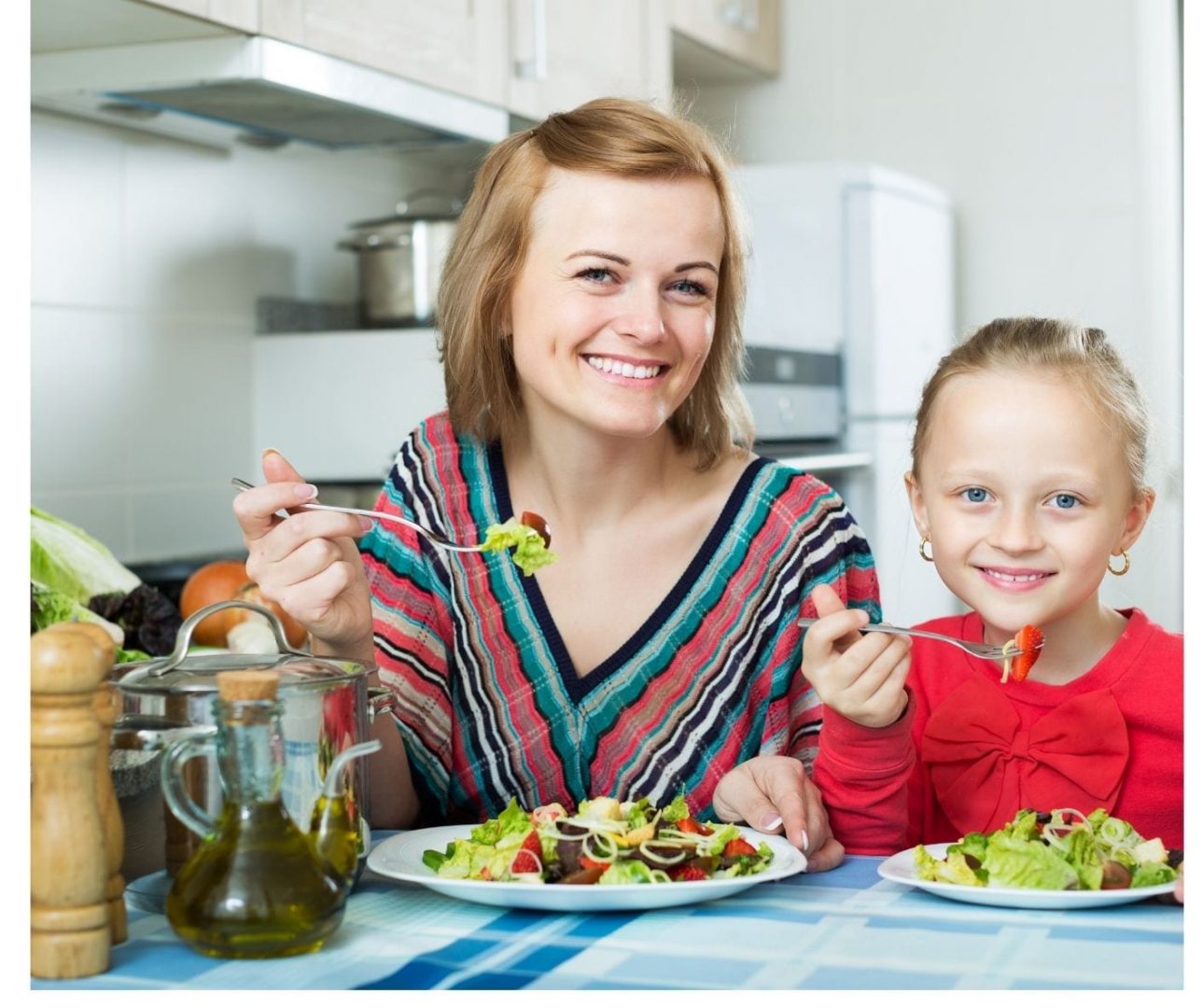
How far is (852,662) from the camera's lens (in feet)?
3.52

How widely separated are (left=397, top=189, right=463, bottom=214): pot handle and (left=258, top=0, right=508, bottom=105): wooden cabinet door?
332 millimetres

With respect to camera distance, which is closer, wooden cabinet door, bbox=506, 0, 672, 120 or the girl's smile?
the girl's smile

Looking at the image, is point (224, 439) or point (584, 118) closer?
point (584, 118)

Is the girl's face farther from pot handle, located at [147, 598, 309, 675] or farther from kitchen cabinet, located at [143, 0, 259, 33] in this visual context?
kitchen cabinet, located at [143, 0, 259, 33]

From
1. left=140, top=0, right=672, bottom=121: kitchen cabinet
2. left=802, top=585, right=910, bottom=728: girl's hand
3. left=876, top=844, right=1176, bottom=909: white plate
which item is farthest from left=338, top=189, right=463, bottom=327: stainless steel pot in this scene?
left=876, top=844, right=1176, bottom=909: white plate

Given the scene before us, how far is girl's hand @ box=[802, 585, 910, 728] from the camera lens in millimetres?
1066

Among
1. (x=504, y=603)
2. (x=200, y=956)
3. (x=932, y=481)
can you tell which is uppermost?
(x=932, y=481)

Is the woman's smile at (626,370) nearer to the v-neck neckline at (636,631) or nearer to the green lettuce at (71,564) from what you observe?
the v-neck neckline at (636,631)

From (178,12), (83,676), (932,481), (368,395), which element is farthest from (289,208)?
(83,676)

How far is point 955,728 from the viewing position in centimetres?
132

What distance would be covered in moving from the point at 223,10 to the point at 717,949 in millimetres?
1442

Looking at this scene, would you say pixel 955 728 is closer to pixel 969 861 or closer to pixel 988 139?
pixel 969 861

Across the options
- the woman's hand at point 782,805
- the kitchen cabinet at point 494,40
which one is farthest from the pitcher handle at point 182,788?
the kitchen cabinet at point 494,40
